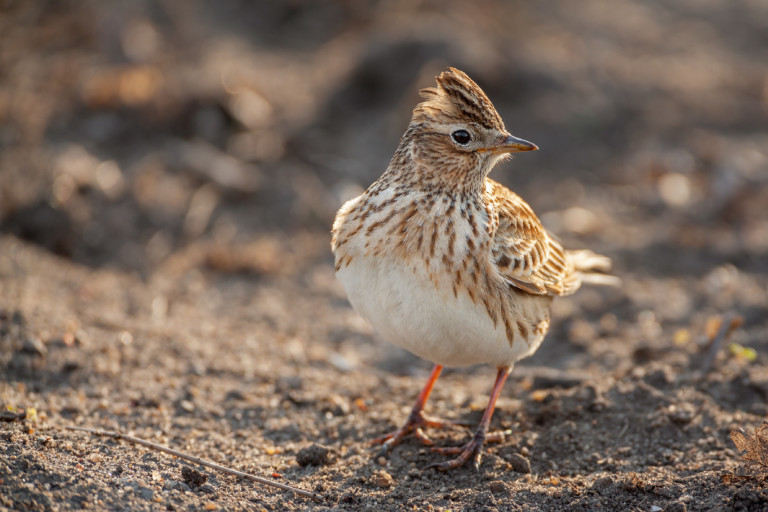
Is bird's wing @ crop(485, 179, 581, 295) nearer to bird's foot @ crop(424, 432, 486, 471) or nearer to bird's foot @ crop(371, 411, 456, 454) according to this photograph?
bird's foot @ crop(424, 432, 486, 471)

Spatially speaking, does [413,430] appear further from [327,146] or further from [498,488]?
[327,146]

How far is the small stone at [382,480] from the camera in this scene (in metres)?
4.50

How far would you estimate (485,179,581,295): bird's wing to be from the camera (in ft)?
15.7

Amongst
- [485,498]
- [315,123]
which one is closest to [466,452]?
[485,498]

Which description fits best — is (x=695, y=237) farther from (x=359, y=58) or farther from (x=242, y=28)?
(x=242, y=28)

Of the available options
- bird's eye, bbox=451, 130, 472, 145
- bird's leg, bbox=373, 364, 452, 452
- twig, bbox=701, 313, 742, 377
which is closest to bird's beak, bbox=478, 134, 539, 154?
bird's eye, bbox=451, 130, 472, 145

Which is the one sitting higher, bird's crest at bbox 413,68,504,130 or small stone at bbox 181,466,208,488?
bird's crest at bbox 413,68,504,130

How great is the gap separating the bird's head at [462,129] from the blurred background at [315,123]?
333 centimetres

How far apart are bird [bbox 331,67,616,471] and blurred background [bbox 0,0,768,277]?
3.14m

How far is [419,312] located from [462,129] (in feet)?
3.54

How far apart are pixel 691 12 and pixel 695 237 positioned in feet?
26.3

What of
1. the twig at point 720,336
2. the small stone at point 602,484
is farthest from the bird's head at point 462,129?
the twig at point 720,336

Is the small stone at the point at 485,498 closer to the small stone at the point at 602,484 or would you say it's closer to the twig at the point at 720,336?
the small stone at the point at 602,484

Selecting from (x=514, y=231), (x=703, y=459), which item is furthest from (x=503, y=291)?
(x=703, y=459)
